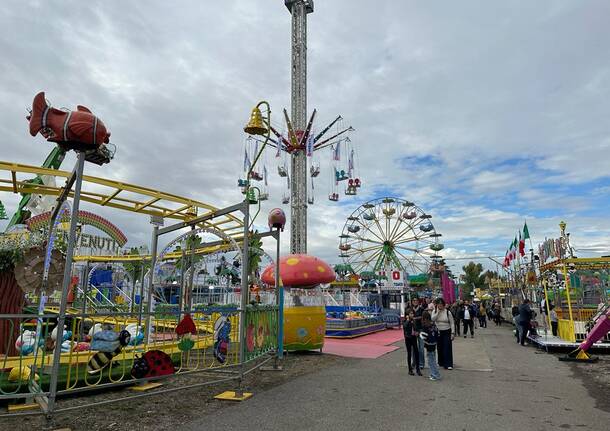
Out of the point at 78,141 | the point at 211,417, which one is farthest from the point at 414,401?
the point at 78,141

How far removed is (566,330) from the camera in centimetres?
1400

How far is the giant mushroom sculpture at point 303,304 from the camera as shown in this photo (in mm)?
11547

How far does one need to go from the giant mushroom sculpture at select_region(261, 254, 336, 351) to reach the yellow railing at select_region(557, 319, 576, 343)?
7.78m

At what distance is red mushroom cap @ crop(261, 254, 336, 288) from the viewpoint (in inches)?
486

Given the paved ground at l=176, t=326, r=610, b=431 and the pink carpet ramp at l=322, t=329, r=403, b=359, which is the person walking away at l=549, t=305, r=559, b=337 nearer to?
the pink carpet ramp at l=322, t=329, r=403, b=359

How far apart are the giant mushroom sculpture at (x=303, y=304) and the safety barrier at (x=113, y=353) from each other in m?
2.51

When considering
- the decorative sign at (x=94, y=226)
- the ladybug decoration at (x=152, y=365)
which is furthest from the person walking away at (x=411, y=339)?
the decorative sign at (x=94, y=226)

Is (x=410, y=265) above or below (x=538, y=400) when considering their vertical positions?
above

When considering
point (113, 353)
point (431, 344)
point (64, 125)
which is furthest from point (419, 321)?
point (64, 125)

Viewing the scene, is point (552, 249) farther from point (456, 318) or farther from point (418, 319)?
point (418, 319)

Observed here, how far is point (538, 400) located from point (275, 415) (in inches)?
165

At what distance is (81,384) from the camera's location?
6.28 m

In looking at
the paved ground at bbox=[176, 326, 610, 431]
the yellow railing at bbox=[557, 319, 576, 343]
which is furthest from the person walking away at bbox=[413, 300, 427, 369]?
the yellow railing at bbox=[557, 319, 576, 343]

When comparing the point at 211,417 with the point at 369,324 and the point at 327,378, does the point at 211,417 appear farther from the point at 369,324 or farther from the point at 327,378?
the point at 369,324
